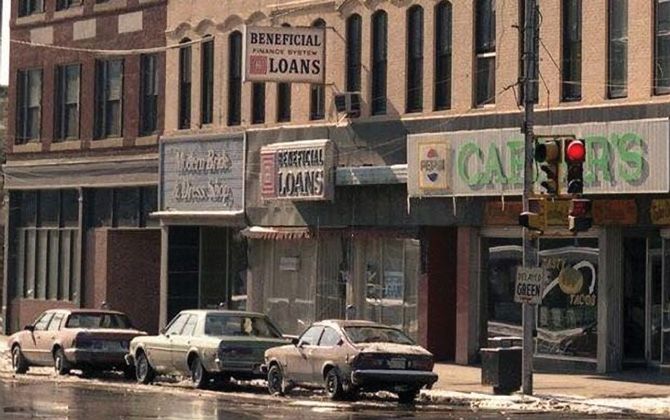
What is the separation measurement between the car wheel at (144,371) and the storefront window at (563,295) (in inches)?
309

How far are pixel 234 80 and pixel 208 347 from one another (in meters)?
13.9

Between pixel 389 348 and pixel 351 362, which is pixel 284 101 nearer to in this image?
pixel 389 348

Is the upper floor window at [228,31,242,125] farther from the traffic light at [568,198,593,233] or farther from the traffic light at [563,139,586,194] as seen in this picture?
the traffic light at [568,198,593,233]

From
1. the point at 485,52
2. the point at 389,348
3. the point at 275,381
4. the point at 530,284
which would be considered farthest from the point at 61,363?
the point at 530,284

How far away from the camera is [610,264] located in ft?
107

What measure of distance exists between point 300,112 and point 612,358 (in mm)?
11396

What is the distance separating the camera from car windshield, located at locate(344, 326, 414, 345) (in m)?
28.1

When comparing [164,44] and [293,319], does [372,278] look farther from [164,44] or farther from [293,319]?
[164,44]

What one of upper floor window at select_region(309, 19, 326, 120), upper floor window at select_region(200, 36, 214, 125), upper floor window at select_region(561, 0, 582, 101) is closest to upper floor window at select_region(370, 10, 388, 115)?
upper floor window at select_region(309, 19, 326, 120)

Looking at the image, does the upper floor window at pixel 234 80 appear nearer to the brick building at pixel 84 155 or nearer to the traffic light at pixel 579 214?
the brick building at pixel 84 155

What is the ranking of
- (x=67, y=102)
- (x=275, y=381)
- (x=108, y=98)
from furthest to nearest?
(x=67, y=102)
(x=108, y=98)
(x=275, y=381)

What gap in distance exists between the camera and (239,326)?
103 ft

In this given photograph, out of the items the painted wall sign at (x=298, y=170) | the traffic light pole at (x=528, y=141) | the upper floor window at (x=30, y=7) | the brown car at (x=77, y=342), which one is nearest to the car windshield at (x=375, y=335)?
the traffic light pole at (x=528, y=141)

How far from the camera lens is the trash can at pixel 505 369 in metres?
28.8
